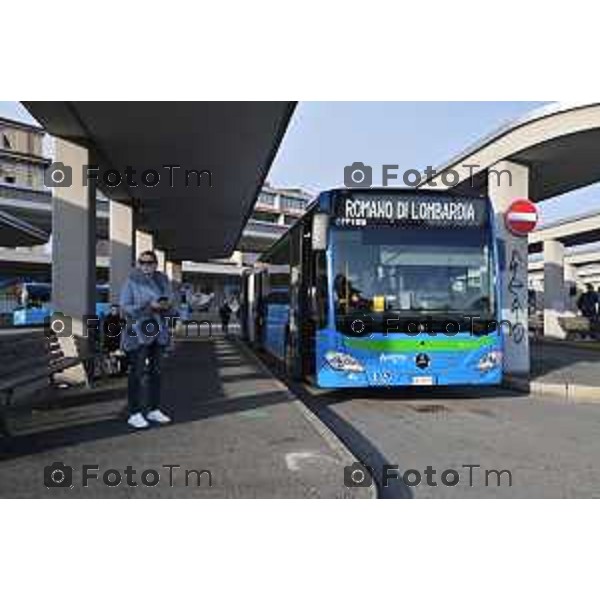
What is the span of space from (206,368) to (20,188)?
40692 millimetres

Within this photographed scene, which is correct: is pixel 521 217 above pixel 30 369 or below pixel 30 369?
above

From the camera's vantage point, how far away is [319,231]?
409 inches

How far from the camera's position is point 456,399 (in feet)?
38.9

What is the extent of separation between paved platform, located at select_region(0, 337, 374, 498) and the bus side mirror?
234 centimetres

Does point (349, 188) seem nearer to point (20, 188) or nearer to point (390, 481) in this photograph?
point (390, 481)

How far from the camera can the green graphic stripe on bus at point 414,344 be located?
10.6 meters

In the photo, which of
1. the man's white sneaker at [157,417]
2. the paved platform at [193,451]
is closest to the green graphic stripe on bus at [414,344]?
the paved platform at [193,451]

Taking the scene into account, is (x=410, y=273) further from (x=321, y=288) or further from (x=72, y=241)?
(x=72, y=241)

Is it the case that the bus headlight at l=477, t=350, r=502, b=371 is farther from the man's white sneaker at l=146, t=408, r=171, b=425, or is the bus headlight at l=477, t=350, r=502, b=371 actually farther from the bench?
the bench

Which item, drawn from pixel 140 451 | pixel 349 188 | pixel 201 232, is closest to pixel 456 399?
pixel 349 188

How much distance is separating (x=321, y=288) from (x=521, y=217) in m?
6.06

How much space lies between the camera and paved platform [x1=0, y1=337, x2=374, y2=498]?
19.0 feet

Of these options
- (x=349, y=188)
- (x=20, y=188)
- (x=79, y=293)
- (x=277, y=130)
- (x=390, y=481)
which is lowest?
(x=390, y=481)

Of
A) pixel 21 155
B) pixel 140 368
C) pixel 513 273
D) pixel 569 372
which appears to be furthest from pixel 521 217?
pixel 21 155
